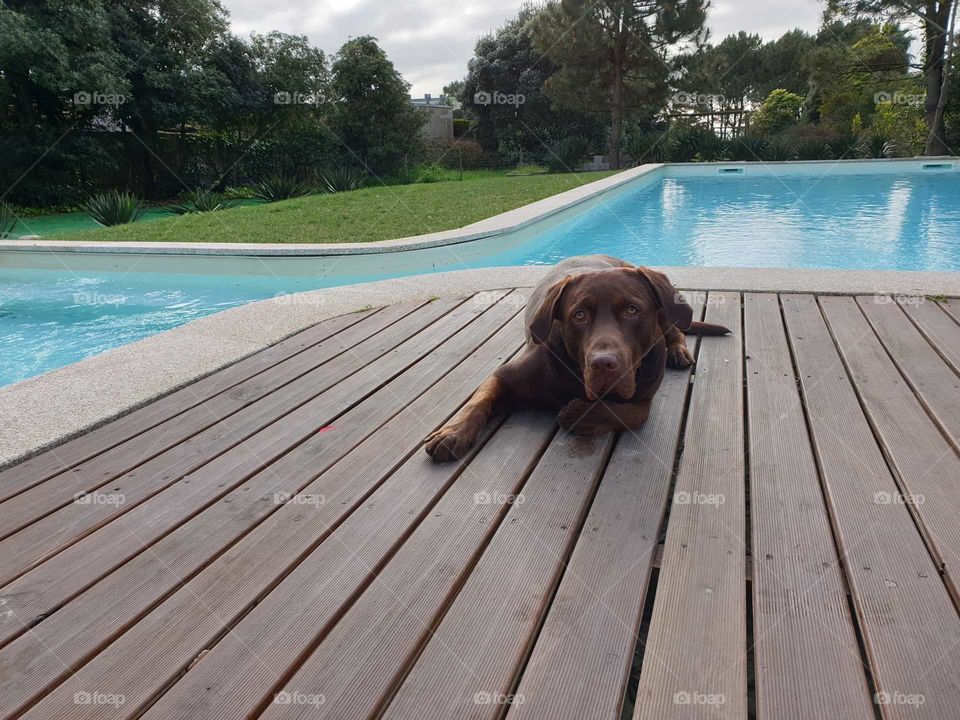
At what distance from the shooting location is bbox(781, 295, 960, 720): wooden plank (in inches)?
52.6

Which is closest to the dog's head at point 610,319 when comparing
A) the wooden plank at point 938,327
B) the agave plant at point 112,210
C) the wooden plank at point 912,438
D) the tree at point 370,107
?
the wooden plank at point 912,438

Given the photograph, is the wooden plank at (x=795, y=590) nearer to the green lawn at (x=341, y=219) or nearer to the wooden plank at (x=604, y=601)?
the wooden plank at (x=604, y=601)

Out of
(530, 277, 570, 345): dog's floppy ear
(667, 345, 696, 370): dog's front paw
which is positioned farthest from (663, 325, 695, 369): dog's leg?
(530, 277, 570, 345): dog's floppy ear

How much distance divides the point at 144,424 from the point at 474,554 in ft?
5.53

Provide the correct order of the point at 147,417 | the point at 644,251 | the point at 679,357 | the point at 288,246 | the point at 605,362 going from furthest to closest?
the point at 644,251
the point at 288,246
the point at 679,357
the point at 147,417
the point at 605,362

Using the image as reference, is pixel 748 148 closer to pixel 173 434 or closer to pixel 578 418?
pixel 578 418

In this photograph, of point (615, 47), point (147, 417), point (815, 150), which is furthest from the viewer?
point (615, 47)

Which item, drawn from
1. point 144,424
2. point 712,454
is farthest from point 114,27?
point 712,454

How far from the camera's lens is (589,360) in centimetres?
225

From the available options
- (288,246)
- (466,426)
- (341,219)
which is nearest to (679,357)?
(466,426)

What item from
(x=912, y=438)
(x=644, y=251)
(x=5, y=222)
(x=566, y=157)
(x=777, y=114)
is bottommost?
(x=644, y=251)

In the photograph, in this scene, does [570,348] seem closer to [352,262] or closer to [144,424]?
[144,424]

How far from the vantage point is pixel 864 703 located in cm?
131

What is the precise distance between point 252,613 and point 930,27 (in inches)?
905
